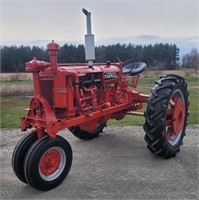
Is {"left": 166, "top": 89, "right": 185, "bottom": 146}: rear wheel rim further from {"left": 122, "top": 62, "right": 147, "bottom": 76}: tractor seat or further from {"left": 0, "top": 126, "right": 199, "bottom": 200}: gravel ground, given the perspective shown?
{"left": 122, "top": 62, "right": 147, "bottom": 76}: tractor seat

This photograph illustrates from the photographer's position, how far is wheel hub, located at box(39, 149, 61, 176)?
383 cm

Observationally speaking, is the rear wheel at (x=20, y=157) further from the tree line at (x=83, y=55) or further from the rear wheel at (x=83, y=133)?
the tree line at (x=83, y=55)

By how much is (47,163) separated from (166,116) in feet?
6.80

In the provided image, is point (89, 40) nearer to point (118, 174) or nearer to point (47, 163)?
point (47, 163)

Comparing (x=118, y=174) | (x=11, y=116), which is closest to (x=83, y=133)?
(x=118, y=174)

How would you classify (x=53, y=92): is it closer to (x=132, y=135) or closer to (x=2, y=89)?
(x=132, y=135)

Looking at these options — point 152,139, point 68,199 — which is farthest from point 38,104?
point 152,139

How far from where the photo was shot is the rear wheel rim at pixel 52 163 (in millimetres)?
3820

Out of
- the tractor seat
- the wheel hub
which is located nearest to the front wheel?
the tractor seat

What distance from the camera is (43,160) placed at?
382cm

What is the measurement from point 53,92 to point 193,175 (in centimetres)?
239

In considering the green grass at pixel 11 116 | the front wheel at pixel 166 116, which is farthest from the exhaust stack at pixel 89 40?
the green grass at pixel 11 116

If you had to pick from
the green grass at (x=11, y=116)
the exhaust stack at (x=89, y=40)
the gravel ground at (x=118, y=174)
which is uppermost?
the exhaust stack at (x=89, y=40)

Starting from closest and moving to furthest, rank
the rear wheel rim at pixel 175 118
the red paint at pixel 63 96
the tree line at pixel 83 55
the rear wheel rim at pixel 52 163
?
1. the rear wheel rim at pixel 52 163
2. the red paint at pixel 63 96
3. the rear wheel rim at pixel 175 118
4. the tree line at pixel 83 55
